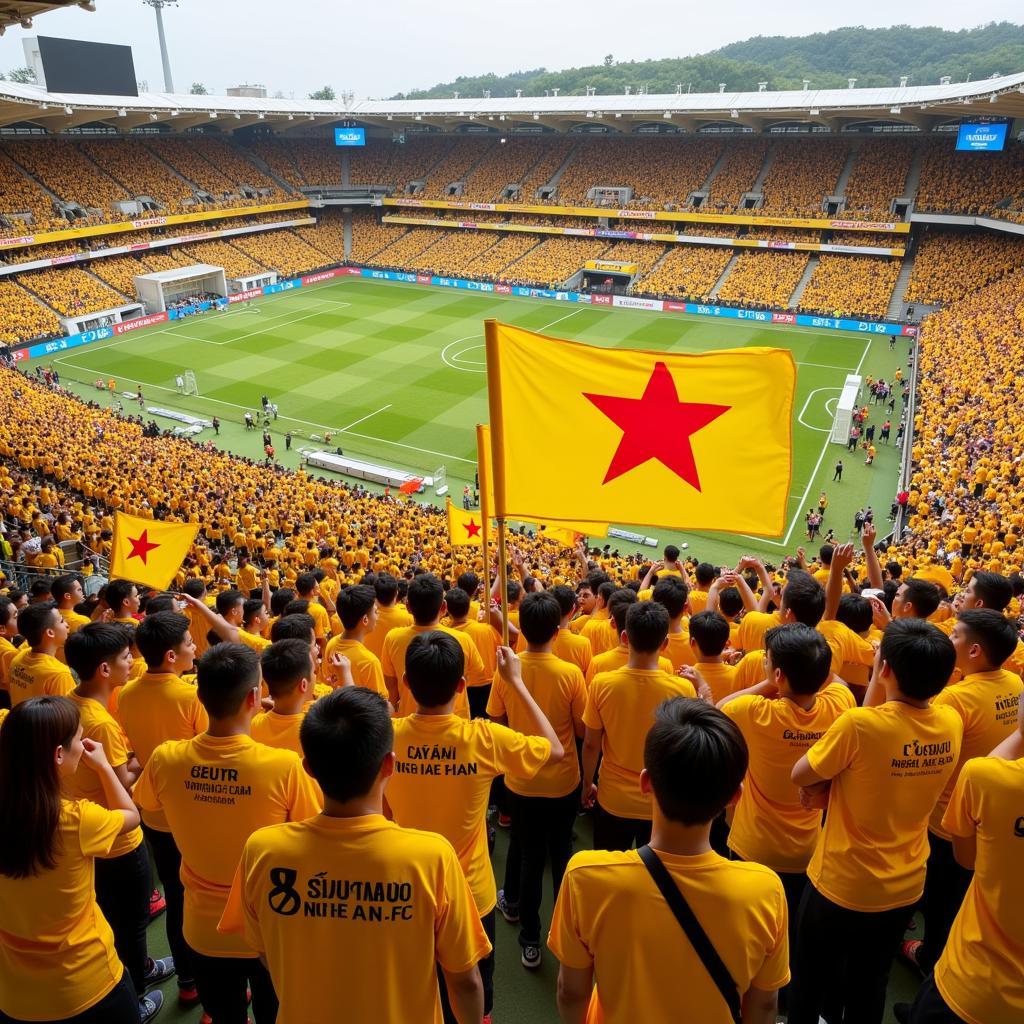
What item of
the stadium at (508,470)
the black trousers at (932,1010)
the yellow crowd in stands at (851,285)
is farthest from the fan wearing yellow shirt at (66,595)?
the yellow crowd in stands at (851,285)

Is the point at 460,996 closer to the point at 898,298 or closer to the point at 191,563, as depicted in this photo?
the point at 191,563

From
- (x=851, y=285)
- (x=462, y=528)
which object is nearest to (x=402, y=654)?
(x=462, y=528)

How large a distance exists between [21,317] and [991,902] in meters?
47.1

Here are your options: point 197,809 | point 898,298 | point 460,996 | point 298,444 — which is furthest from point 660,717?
point 898,298

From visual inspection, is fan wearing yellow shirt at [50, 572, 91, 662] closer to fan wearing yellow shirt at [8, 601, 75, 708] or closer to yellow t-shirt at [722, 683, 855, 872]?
fan wearing yellow shirt at [8, 601, 75, 708]

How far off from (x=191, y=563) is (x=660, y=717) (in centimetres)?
1492

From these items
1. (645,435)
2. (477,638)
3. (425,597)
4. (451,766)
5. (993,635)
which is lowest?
(477,638)

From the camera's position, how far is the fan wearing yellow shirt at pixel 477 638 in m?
6.47

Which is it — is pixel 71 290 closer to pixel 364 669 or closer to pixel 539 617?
pixel 364 669

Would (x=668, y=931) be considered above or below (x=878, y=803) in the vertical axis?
above

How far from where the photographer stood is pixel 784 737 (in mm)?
4098

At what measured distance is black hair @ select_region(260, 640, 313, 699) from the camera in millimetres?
4137

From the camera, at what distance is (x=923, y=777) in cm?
365

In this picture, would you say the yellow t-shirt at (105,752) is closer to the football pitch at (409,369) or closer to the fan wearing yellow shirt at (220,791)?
the fan wearing yellow shirt at (220,791)
